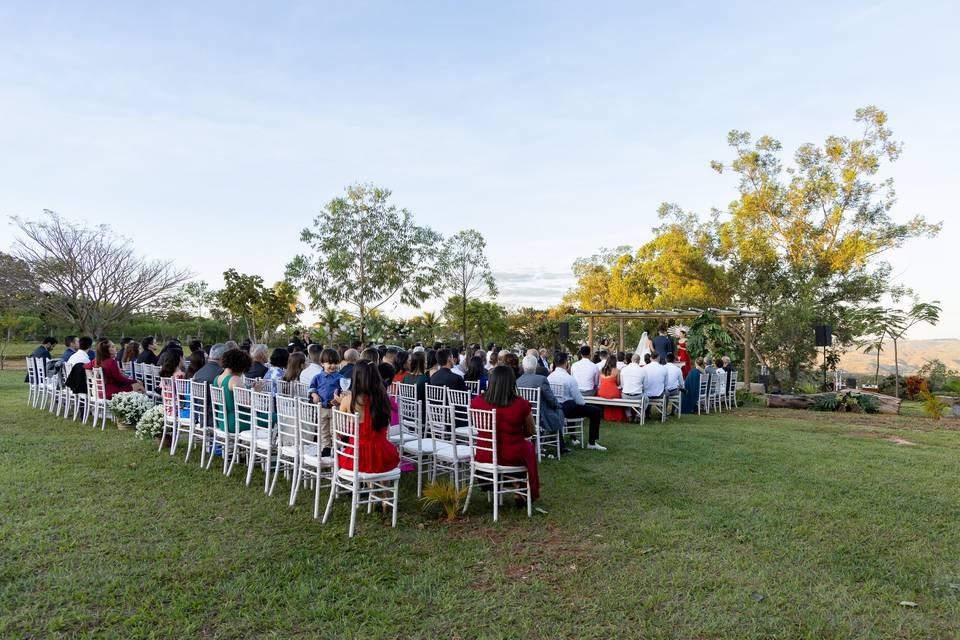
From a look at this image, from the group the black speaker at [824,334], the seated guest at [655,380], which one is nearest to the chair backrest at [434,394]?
the seated guest at [655,380]

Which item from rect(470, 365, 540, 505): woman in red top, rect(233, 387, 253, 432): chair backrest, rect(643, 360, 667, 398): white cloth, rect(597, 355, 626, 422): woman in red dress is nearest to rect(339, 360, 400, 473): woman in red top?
rect(470, 365, 540, 505): woman in red top

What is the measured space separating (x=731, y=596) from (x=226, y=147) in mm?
16058

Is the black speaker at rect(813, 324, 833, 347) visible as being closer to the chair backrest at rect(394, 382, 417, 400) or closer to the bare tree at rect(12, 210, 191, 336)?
the chair backrest at rect(394, 382, 417, 400)

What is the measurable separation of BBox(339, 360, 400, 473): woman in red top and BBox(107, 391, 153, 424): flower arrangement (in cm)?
519

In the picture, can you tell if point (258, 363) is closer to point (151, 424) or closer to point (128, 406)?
point (151, 424)

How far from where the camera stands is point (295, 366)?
666 centimetres

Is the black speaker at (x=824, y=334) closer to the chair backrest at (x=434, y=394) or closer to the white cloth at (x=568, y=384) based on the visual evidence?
the white cloth at (x=568, y=384)

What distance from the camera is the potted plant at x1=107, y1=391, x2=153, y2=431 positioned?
8.02 meters

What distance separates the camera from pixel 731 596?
3.29m

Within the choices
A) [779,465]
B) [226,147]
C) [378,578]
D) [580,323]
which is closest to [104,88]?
[226,147]

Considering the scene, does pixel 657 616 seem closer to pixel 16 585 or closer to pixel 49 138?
pixel 16 585

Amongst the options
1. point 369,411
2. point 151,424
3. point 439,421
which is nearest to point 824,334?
point 439,421

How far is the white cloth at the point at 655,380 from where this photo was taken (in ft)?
32.1

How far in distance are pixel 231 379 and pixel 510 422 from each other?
2979 millimetres
